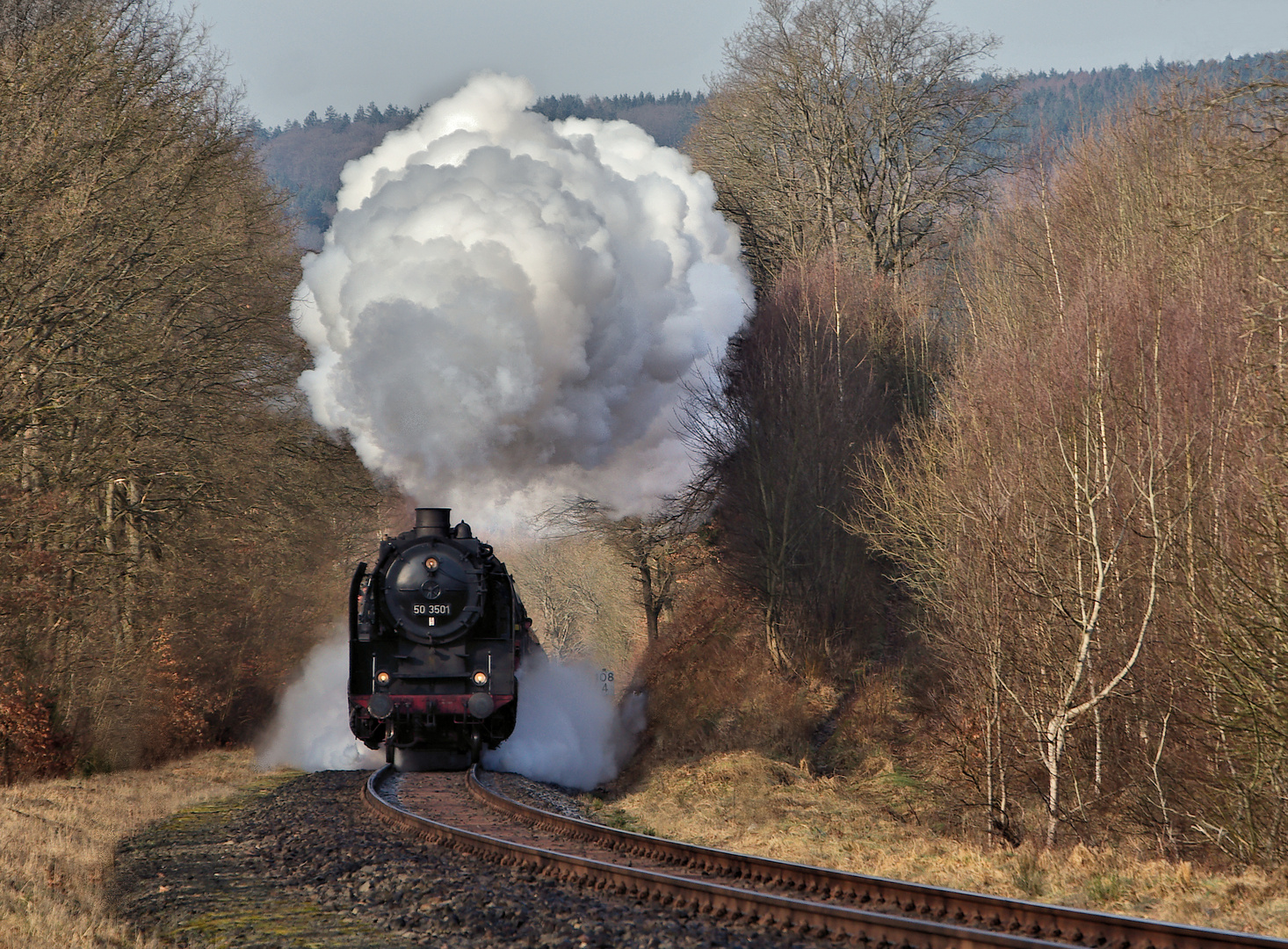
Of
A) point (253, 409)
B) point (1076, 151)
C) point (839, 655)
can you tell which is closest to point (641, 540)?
point (839, 655)

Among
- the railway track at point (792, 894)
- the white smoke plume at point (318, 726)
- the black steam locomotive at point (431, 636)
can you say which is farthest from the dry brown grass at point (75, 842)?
the railway track at point (792, 894)

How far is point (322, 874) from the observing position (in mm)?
9719

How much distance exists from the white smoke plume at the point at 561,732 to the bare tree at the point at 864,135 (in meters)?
15.3

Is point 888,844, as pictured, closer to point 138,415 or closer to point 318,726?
point 318,726

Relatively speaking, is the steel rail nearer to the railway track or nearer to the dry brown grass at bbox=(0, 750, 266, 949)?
the railway track

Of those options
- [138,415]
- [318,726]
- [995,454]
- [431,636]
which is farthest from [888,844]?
[138,415]

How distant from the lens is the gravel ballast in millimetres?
7547

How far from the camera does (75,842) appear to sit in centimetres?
1095

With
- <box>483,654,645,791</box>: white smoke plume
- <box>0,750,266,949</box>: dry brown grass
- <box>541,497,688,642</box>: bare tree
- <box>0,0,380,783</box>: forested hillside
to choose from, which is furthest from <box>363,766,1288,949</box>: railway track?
<box>541,497,688,642</box>: bare tree

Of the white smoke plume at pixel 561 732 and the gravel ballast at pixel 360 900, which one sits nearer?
the gravel ballast at pixel 360 900

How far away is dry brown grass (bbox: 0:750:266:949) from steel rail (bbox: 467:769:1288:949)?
13.8 feet

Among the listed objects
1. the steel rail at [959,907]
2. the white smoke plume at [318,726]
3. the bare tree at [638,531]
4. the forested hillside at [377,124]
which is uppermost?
the forested hillside at [377,124]

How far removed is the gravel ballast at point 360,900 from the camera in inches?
297

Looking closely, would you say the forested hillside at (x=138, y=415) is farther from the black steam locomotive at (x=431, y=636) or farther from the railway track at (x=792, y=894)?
the railway track at (x=792, y=894)
